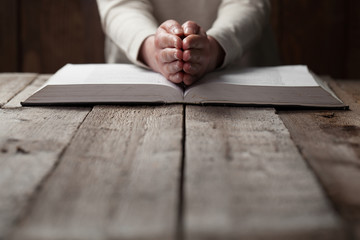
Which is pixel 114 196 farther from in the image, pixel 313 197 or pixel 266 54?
pixel 266 54

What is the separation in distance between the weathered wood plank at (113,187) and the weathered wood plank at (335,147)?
17cm

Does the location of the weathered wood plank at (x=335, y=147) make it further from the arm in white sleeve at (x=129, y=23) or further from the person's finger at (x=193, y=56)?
the arm in white sleeve at (x=129, y=23)

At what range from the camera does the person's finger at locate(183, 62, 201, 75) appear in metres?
0.93

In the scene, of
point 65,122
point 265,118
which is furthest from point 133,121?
point 265,118

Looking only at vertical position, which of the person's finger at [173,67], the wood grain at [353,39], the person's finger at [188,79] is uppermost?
the person's finger at [173,67]

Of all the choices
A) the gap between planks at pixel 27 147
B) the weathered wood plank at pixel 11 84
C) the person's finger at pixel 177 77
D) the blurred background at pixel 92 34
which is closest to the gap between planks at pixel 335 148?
the person's finger at pixel 177 77

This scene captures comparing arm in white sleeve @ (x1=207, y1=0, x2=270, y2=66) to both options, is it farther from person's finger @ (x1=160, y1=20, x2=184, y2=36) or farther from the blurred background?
A: the blurred background

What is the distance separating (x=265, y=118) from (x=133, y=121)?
0.72ft

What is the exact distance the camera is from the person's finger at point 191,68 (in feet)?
3.04

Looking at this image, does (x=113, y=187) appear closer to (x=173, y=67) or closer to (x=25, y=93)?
(x=173, y=67)

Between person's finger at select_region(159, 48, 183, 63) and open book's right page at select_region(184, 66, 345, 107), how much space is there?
7cm

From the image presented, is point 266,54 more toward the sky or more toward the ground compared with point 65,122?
more toward the ground

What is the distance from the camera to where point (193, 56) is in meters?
0.93

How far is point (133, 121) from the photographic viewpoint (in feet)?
2.54
